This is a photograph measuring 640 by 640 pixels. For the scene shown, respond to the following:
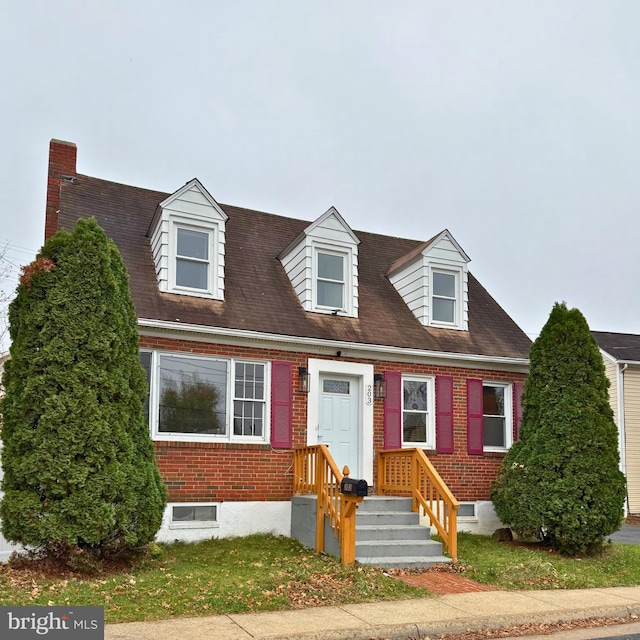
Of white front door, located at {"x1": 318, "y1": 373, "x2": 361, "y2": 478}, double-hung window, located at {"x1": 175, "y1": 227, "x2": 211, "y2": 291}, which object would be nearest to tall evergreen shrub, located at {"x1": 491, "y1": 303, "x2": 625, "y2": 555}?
white front door, located at {"x1": 318, "y1": 373, "x2": 361, "y2": 478}

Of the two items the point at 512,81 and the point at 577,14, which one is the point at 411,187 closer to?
the point at 512,81

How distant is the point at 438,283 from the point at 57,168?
819cm

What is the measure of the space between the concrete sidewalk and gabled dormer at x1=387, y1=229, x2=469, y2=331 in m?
6.73

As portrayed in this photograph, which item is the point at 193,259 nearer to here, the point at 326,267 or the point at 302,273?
the point at 302,273

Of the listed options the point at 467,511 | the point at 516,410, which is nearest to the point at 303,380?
the point at 467,511

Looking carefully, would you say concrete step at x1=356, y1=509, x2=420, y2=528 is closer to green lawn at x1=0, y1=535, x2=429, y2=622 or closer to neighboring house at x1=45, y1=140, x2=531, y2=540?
green lawn at x1=0, y1=535, x2=429, y2=622

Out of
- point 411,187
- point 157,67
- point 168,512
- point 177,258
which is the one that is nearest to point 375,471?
point 168,512

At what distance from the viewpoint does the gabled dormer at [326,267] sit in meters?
13.3

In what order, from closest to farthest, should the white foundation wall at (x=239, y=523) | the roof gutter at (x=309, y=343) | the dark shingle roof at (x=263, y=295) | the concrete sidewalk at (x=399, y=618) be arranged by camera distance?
the concrete sidewalk at (x=399, y=618), the white foundation wall at (x=239, y=523), the roof gutter at (x=309, y=343), the dark shingle roof at (x=263, y=295)

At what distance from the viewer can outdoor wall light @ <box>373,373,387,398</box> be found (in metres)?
12.9

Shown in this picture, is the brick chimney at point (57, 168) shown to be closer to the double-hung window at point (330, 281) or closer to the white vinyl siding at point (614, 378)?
the double-hung window at point (330, 281)

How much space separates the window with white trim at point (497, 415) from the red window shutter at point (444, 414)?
37.9 inches

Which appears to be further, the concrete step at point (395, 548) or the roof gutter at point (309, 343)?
the roof gutter at point (309, 343)

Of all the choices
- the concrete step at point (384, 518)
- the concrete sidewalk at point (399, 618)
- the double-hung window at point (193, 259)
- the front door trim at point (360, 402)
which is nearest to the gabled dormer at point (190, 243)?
the double-hung window at point (193, 259)
